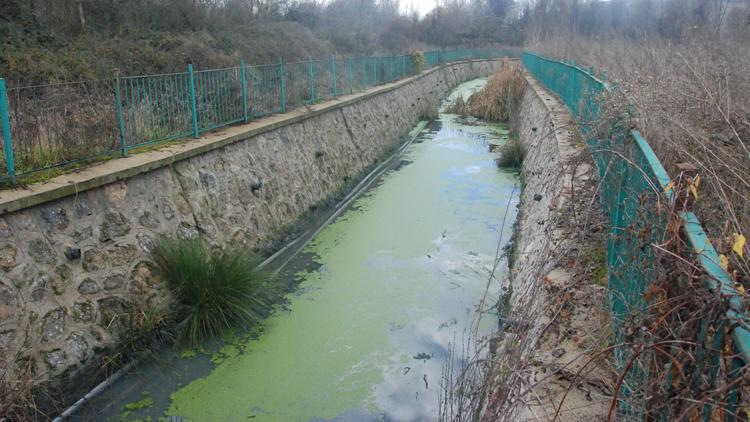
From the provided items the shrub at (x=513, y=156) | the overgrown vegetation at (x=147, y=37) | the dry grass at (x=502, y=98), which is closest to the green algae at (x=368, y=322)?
the shrub at (x=513, y=156)

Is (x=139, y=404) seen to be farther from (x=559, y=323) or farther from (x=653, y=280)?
(x=653, y=280)

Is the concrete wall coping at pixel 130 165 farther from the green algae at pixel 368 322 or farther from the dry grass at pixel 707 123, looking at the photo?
the dry grass at pixel 707 123

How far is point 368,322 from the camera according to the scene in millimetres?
6648

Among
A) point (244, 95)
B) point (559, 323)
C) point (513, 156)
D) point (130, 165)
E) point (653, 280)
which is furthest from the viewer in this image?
point (513, 156)

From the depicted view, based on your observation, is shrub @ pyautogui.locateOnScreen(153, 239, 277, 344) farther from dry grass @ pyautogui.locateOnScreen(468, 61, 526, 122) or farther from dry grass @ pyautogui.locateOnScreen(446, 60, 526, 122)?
dry grass @ pyautogui.locateOnScreen(468, 61, 526, 122)

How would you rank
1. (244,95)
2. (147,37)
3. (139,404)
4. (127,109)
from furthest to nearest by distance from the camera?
(147,37), (244,95), (127,109), (139,404)

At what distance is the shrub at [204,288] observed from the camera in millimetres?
6180

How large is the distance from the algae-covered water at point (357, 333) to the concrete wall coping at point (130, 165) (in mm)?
1808

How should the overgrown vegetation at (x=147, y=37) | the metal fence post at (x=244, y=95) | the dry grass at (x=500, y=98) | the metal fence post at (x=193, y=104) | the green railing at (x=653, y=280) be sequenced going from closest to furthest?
1. the green railing at (x=653, y=280)
2. the metal fence post at (x=193, y=104)
3. the metal fence post at (x=244, y=95)
4. the overgrown vegetation at (x=147, y=37)
5. the dry grass at (x=500, y=98)

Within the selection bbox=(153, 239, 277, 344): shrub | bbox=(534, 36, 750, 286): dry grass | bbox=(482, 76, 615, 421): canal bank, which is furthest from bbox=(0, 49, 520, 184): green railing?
bbox=(534, 36, 750, 286): dry grass

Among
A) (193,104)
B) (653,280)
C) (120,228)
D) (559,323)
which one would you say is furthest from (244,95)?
(653,280)

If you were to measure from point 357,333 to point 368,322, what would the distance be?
0.95 feet

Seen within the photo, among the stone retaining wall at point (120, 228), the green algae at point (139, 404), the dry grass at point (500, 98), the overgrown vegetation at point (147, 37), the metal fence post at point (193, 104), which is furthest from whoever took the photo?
the dry grass at point (500, 98)

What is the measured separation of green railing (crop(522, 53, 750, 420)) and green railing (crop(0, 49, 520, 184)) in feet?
16.9
